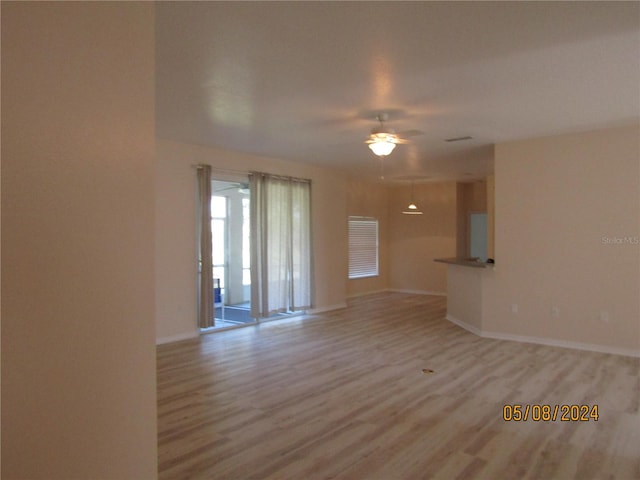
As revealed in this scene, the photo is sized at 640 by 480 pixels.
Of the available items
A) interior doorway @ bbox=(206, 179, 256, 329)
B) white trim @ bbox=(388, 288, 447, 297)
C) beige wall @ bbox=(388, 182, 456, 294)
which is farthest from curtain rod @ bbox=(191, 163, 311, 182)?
white trim @ bbox=(388, 288, 447, 297)

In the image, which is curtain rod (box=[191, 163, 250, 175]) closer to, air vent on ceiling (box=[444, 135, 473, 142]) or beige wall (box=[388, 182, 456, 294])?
air vent on ceiling (box=[444, 135, 473, 142])

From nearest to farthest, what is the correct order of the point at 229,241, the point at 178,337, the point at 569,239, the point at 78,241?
the point at 78,241
the point at 569,239
the point at 178,337
the point at 229,241

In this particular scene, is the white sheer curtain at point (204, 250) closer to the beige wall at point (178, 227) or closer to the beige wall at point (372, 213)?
the beige wall at point (178, 227)

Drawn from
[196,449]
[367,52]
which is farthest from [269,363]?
[367,52]

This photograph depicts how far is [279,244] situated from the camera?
24.5ft

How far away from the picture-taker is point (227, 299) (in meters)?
8.60

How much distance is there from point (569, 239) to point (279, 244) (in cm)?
437

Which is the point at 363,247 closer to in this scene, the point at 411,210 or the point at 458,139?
the point at 411,210

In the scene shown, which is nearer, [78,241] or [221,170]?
[78,241]

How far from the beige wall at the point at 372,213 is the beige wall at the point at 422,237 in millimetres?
177

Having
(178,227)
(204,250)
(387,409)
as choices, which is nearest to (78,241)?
(387,409)

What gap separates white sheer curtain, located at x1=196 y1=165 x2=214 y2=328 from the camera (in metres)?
6.34

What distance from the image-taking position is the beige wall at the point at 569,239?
17.3 feet

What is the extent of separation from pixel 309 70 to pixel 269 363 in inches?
128
